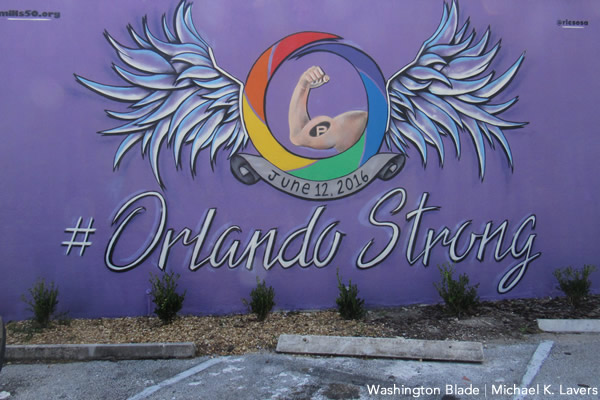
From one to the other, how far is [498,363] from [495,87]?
12.0 ft

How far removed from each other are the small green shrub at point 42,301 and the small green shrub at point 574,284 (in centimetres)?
642

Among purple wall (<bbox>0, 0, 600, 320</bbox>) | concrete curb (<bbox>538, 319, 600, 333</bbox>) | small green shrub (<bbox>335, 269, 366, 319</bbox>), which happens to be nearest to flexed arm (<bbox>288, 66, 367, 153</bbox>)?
purple wall (<bbox>0, 0, 600, 320</bbox>)

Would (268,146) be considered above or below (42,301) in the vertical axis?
above

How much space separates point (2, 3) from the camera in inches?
270

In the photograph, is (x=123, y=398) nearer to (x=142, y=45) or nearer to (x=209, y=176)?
(x=209, y=176)

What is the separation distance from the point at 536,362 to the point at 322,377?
7.07 feet

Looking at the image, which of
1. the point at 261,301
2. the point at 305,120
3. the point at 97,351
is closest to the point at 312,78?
the point at 305,120

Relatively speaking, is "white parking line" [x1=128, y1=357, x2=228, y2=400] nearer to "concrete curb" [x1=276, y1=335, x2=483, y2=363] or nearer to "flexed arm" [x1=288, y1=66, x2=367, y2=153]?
"concrete curb" [x1=276, y1=335, x2=483, y2=363]

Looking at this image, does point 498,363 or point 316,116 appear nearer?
point 498,363

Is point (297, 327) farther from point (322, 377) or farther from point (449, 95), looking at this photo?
point (449, 95)

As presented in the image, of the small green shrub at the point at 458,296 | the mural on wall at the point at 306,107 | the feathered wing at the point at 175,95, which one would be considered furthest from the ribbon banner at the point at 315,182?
the small green shrub at the point at 458,296

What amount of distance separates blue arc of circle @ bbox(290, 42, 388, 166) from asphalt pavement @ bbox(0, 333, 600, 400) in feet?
9.25

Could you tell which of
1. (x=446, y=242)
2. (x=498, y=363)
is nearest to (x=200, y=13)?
(x=446, y=242)

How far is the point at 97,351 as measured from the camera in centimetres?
600
